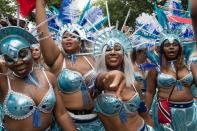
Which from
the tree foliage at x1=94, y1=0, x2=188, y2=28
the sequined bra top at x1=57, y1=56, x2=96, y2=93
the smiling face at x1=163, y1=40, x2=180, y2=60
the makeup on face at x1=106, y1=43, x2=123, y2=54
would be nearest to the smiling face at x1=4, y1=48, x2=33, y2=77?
the makeup on face at x1=106, y1=43, x2=123, y2=54

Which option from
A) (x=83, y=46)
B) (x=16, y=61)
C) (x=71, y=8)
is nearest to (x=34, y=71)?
(x=16, y=61)

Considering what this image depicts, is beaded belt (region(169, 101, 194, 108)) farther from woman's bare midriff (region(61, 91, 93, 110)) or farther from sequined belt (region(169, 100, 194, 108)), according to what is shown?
woman's bare midriff (region(61, 91, 93, 110))

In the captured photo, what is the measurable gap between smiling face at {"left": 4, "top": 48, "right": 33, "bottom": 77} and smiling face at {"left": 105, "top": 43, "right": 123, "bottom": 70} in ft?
3.54

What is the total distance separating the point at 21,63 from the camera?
11.9ft

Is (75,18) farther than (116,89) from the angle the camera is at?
A: Yes

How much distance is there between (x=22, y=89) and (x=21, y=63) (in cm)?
24

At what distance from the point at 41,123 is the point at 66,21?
2.35 metres

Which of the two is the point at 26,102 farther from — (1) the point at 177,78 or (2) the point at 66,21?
(1) the point at 177,78

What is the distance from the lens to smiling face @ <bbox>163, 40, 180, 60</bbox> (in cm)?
621

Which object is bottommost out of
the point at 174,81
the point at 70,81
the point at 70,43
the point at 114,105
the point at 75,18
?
the point at 174,81

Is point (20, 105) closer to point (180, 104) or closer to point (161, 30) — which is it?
point (180, 104)

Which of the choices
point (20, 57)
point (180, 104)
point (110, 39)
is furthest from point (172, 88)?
point (20, 57)

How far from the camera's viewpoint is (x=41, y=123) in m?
3.74

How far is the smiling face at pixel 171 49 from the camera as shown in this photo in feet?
20.4
